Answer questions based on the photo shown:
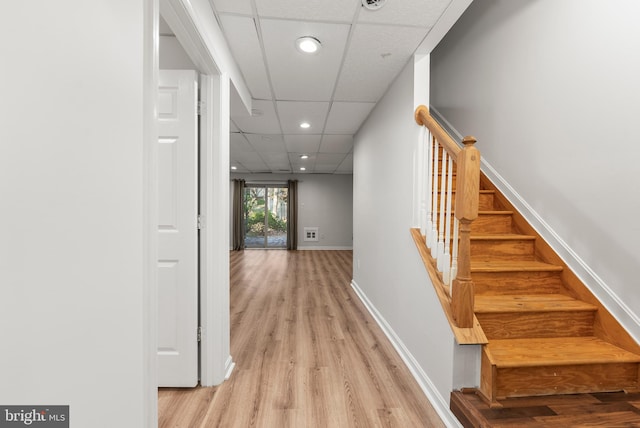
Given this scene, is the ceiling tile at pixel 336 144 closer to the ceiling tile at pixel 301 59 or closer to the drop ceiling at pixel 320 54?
the drop ceiling at pixel 320 54

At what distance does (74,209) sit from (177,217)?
1207 mm

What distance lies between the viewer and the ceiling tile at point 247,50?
1.84 metres

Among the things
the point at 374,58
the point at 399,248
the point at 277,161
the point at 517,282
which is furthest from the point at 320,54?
the point at 277,161

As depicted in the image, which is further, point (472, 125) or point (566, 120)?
point (472, 125)

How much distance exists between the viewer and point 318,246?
9148 mm

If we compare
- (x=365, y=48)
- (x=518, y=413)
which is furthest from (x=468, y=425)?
(x=365, y=48)

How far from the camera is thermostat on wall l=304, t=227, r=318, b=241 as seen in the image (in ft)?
30.0

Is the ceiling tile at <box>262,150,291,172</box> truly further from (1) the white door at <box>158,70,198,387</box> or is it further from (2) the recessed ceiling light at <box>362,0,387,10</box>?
(2) the recessed ceiling light at <box>362,0,387,10</box>

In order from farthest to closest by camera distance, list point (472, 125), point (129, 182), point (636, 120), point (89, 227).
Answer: point (472, 125), point (636, 120), point (129, 182), point (89, 227)

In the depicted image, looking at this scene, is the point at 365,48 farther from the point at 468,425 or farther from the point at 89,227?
the point at 468,425

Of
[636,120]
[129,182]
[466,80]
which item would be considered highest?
[466,80]

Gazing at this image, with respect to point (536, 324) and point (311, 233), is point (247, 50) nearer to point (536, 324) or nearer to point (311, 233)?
point (536, 324)

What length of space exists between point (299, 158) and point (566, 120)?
4.98m

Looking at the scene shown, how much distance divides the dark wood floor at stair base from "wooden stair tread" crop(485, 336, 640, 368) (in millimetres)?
178
